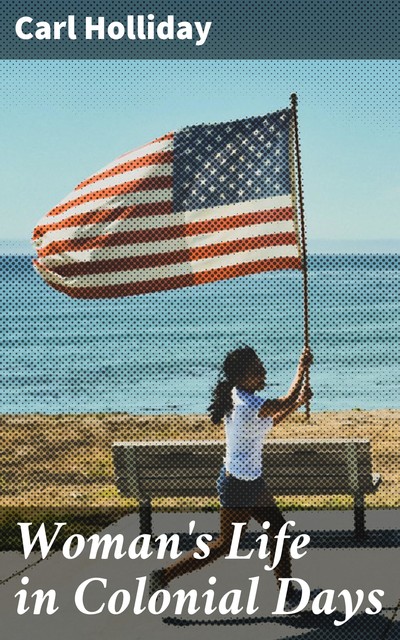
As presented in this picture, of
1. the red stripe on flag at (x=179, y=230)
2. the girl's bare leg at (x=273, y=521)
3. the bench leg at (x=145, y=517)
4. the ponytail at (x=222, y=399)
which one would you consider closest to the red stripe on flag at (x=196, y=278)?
the red stripe on flag at (x=179, y=230)

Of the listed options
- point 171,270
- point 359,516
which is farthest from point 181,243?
point 359,516

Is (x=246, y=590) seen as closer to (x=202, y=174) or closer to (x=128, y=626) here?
(x=128, y=626)

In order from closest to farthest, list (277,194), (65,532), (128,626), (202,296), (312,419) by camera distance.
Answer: (128,626) → (65,532) → (277,194) → (312,419) → (202,296)

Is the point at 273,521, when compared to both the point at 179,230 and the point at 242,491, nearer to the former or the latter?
the point at 242,491

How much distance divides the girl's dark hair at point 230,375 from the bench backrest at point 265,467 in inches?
60.6

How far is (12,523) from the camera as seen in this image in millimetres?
9055

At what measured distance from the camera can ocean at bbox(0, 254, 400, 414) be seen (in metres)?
36.8

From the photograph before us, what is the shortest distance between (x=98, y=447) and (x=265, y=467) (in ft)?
25.3

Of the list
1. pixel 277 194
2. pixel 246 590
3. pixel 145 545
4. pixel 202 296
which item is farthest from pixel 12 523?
pixel 202 296

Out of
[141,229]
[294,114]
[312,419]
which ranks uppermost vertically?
[294,114]

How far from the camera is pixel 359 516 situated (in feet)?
27.7

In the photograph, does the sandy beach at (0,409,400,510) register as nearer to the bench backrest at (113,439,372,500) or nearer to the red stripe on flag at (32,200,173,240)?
the bench backrest at (113,439,372,500)

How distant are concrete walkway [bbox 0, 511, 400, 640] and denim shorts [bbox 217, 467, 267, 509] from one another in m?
0.56

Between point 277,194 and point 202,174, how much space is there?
2.42 ft
